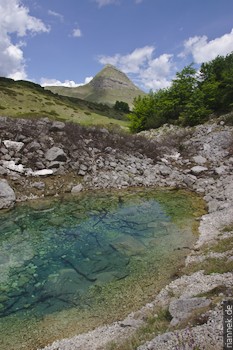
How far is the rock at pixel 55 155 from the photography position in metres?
26.2

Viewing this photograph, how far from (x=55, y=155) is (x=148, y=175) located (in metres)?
9.01

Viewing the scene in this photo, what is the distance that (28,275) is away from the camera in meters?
12.9

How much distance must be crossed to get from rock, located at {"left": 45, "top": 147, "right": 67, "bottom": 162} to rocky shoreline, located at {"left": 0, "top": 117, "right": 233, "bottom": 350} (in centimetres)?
10

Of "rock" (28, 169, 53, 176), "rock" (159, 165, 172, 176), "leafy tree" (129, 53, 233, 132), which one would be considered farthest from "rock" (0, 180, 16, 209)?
"leafy tree" (129, 53, 233, 132)

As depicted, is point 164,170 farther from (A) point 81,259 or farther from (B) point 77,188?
(A) point 81,259

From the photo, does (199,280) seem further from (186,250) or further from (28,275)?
(28,275)

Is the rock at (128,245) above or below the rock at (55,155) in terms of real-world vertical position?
below

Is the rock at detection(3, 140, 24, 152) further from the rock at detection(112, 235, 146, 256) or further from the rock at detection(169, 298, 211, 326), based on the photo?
the rock at detection(169, 298, 211, 326)

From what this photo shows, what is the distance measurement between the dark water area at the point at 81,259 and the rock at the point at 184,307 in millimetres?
2779

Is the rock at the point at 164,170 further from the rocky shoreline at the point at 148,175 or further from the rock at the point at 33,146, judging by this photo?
the rock at the point at 33,146

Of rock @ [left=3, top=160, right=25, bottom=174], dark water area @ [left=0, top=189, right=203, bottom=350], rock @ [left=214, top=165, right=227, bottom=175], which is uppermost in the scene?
rock @ [left=214, top=165, right=227, bottom=175]

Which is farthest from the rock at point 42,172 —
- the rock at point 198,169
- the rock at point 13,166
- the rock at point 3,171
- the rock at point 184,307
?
the rock at point 184,307

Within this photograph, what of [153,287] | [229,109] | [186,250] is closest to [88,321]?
[153,287]

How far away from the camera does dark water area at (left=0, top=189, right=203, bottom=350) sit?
1034cm
